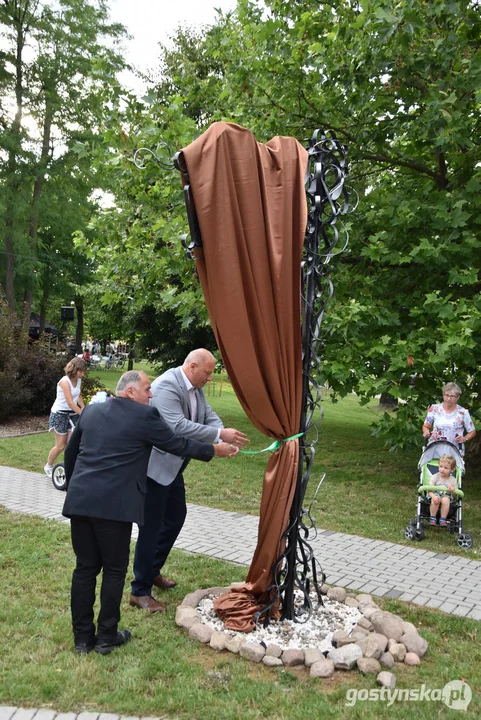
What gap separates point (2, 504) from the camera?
802 cm

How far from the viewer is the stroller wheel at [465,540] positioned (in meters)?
7.16

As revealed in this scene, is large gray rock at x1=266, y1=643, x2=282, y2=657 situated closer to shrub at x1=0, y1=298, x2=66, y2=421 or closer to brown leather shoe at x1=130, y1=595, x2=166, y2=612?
brown leather shoe at x1=130, y1=595, x2=166, y2=612

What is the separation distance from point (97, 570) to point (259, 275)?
232 cm

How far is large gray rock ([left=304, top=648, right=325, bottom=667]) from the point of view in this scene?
4051 millimetres

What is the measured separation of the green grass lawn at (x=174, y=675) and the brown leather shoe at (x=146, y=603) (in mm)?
68

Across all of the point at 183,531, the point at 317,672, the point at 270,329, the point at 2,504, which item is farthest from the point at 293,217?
the point at 2,504

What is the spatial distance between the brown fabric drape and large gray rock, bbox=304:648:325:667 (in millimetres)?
519

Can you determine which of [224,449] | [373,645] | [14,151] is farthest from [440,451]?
[14,151]

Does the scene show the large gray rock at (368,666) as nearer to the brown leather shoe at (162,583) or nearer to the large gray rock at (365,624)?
the large gray rock at (365,624)

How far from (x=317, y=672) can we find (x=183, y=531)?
11.4 ft

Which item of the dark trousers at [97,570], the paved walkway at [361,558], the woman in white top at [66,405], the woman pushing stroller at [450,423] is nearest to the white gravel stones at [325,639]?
the dark trousers at [97,570]

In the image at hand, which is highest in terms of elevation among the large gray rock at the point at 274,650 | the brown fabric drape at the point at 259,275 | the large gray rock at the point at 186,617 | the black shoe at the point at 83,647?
the brown fabric drape at the point at 259,275

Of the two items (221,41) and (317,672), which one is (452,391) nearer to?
(317,672)

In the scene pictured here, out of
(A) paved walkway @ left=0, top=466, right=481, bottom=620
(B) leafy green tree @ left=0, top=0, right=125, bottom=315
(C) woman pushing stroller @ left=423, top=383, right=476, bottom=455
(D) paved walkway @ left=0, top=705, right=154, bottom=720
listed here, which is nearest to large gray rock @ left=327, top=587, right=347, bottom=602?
(A) paved walkway @ left=0, top=466, right=481, bottom=620
